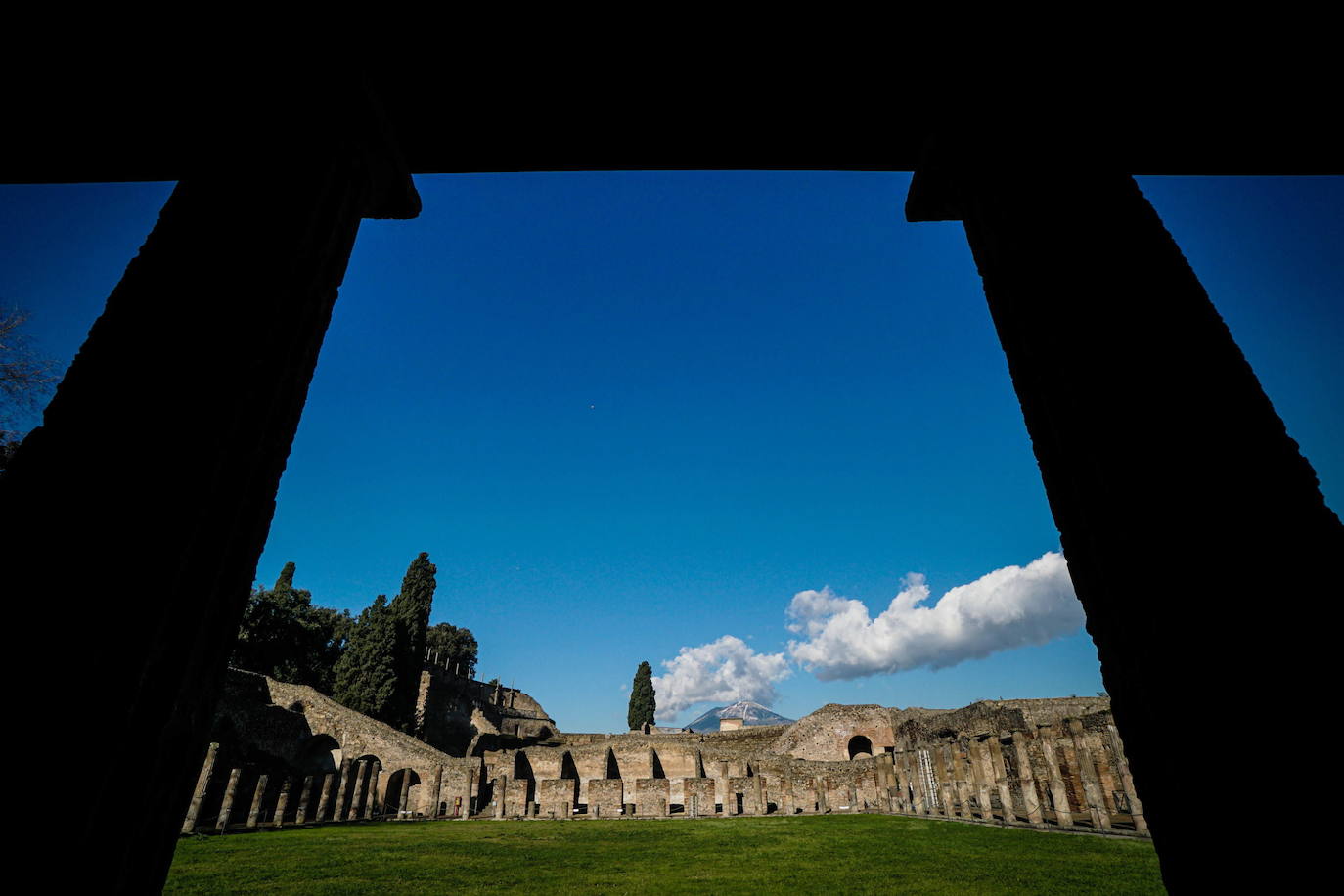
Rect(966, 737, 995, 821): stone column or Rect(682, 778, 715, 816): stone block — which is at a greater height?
Rect(966, 737, 995, 821): stone column

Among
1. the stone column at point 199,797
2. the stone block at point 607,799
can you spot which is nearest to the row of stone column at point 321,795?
the stone column at point 199,797

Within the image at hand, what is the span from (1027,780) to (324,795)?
73.9ft

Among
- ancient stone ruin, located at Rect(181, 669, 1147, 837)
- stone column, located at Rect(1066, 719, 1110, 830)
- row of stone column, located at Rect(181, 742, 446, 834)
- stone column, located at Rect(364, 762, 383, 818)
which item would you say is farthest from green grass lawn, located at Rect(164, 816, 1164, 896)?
stone column, located at Rect(364, 762, 383, 818)

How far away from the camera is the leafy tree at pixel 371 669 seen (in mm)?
32688

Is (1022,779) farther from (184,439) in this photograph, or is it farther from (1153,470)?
(184,439)

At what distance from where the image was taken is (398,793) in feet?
82.8

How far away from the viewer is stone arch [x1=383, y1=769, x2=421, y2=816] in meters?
24.5

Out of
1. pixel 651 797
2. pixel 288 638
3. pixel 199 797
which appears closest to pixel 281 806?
pixel 199 797

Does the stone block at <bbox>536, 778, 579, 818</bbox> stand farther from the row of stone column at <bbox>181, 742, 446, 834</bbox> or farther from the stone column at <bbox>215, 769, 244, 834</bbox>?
the stone column at <bbox>215, 769, 244, 834</bbox>

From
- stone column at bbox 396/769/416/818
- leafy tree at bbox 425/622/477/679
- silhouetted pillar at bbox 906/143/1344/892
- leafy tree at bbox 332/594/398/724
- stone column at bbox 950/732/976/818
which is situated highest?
leafy tree at bbox 425/622/477/679

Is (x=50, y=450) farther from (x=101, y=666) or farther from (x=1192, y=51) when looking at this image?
(x=1192, y=51)

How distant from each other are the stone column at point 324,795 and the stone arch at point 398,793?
4.73 meters

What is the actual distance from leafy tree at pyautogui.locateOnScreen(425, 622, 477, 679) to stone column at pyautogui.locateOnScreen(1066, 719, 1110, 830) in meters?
55.2

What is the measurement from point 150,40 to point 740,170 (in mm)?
2243
